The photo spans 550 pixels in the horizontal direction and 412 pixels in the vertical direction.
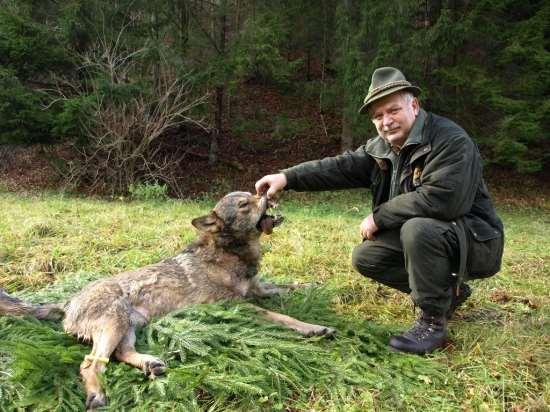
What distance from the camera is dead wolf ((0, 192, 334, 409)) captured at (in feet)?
11.7

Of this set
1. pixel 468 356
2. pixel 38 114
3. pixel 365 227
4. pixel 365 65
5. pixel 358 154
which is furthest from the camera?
pixel 365 65

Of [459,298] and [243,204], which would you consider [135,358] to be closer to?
[243,204]

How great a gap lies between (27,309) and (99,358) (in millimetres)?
1057

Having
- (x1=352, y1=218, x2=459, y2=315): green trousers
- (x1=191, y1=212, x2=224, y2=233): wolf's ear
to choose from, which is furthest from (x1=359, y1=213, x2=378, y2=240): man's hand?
(x1=191, y1=212, x2=224, y2=233): wolf's ear

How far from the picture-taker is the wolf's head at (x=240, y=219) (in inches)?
177

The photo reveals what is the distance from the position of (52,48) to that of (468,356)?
15385 millimetres

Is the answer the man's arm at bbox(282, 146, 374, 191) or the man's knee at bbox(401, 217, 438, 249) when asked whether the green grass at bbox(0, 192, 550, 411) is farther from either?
the man's arm at bbox(282, 146, 374, 191)

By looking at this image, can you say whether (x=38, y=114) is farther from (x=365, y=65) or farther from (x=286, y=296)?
(x=286, y=296)

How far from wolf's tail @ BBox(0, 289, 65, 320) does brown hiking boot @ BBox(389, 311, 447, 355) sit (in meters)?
2.82

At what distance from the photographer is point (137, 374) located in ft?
11.1

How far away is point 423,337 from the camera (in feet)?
12.7

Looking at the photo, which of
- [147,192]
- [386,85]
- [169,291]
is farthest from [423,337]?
[147,192]

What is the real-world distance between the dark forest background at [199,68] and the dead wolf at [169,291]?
1098cm

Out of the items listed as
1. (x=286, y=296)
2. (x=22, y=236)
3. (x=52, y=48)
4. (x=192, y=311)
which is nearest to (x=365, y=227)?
(x=286, y=296)
